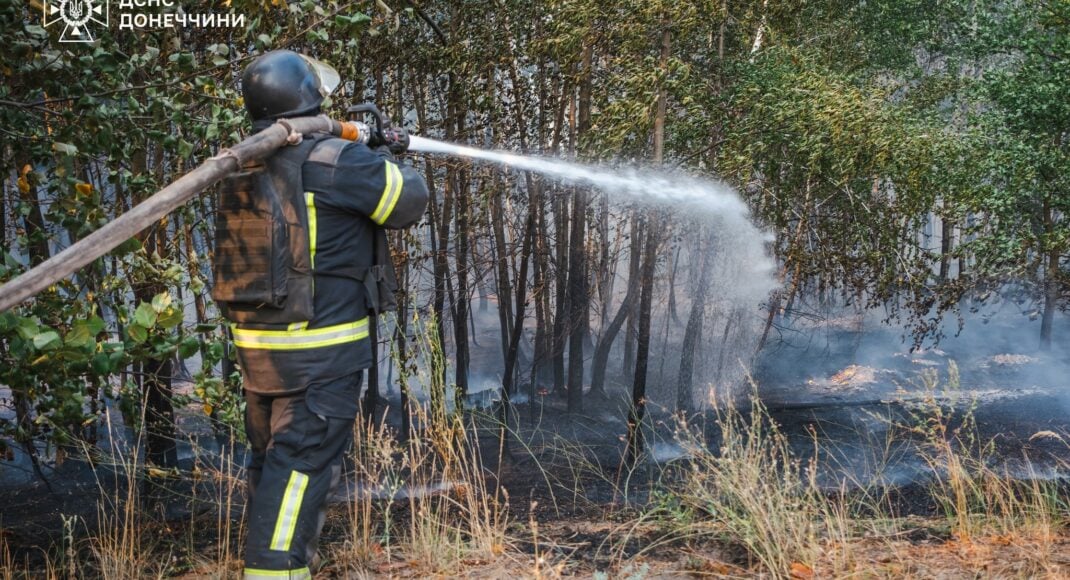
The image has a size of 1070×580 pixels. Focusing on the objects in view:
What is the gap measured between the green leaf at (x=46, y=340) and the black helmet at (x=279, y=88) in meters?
1.04

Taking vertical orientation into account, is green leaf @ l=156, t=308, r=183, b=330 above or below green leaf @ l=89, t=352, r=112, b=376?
above

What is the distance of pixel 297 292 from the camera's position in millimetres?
3059

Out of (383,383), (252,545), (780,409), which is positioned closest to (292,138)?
(252,545)

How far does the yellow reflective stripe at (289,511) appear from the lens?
118 inches

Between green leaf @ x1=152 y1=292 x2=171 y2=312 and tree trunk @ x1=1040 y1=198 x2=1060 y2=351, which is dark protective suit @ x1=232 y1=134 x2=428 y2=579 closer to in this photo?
green leaf @ x1=152 y1=292 x2=171 y2=312

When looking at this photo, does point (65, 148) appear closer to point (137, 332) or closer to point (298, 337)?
point (137, 332)

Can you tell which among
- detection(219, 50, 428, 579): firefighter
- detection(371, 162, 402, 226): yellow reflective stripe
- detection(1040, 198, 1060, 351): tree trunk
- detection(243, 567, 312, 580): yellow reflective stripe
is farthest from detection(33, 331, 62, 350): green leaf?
detection(1040, 198, 1060, 351): tree trunk

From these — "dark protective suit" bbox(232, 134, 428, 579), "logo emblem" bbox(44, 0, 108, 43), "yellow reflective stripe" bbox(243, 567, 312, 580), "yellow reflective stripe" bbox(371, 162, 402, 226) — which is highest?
"logo emblem" bbox(44, 0, 108, 43)

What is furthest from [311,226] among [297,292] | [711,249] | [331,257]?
[711,249]

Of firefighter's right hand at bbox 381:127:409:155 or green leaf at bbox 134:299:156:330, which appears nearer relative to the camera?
green leaf at bbox 134:299:156:330

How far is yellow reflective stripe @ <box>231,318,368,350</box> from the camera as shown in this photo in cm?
311

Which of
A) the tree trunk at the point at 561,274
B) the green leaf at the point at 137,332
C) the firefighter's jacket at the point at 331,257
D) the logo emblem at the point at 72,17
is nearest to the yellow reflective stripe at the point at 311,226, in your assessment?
the firefighter's jacket at the point at 331,257

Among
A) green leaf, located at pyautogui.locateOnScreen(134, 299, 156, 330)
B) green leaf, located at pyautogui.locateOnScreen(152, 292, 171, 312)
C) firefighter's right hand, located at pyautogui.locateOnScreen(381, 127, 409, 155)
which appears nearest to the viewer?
green leaf, located at pyautogui.locateOnScreen(134, 299, 156, 330)

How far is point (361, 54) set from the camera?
10117 mm
